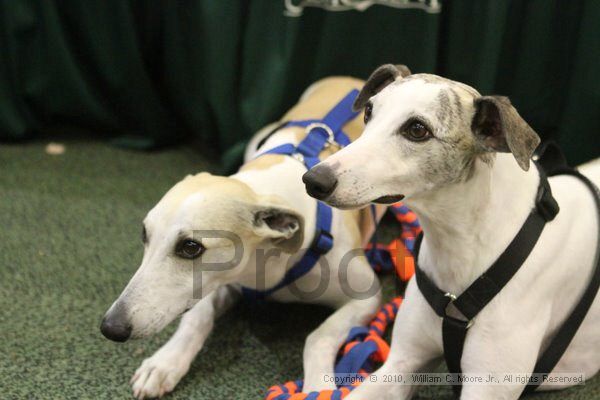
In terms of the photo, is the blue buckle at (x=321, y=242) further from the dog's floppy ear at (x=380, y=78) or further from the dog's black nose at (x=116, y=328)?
the dog's black nose at (x=116, y=328)

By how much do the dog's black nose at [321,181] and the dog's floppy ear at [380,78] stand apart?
1.29 ft

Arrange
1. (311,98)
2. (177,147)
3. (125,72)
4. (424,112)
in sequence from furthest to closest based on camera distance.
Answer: (177,147) < (125,72) < (311,98) < (424,112)

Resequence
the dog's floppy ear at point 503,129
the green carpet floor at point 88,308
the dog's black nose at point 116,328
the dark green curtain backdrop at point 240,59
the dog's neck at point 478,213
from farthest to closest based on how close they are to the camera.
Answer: the dark green curtain backdrop at point 240,59
the green carpet floor at point 88,308
the dog's black nose at point 116,328
the dog's neck at point 478,213
the dog's floppy ear at point 503,129

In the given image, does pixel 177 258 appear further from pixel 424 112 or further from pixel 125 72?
pixel 125 72

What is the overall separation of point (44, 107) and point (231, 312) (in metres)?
1.66

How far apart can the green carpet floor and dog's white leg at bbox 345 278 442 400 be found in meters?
0.18

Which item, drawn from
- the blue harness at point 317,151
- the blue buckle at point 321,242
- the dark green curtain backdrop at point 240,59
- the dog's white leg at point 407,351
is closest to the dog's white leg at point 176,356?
the blue harness at point 317,151

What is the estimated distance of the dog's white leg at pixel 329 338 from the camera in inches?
68.8

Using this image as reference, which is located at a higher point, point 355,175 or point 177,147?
point 355,175

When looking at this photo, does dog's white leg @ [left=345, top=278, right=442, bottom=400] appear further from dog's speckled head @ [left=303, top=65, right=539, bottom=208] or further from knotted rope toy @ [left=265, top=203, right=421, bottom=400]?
dog's speckled head @ [left=303, top=65, right=539, bottom=208]

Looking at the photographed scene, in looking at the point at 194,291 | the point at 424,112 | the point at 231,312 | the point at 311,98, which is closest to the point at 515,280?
the point at 424,112

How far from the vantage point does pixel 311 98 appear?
252 centimetres

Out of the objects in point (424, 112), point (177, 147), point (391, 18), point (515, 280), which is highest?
point (424, 112)

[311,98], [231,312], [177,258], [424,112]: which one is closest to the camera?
[424,112]
